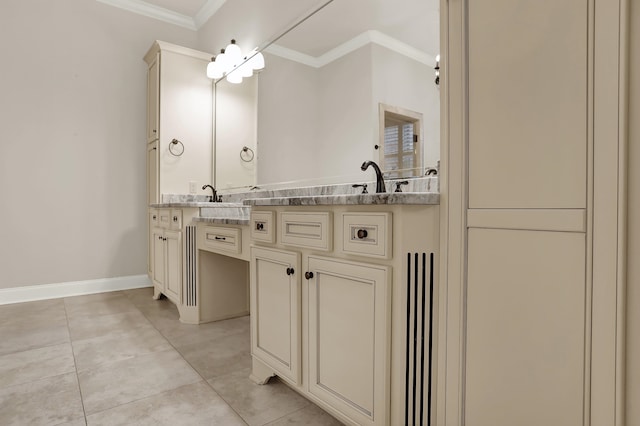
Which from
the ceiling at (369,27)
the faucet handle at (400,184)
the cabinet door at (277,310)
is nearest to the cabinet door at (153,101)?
the ceiling at (369,27)

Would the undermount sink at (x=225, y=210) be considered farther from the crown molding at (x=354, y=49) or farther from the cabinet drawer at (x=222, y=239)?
the crown molding at (x=354, y=49)

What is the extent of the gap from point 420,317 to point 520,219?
0.39 metres

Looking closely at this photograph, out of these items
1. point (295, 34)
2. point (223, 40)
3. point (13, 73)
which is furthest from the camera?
point (223, 40)

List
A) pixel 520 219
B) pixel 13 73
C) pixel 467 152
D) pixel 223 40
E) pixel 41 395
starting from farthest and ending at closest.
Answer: pixel 223 40 → pixel 13 73 → pixel 41 395 → pixel 467 152 → pixel 520 219

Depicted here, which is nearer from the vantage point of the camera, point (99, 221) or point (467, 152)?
point (467, 152)

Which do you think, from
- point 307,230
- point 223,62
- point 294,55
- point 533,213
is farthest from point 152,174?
point 533,213

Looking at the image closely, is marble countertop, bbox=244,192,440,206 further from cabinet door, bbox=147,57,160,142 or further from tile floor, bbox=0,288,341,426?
cabinet door, bbox=147,57,160,142

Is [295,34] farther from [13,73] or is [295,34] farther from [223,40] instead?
[13,73]

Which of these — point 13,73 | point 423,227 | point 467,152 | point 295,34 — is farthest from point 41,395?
point 13,73

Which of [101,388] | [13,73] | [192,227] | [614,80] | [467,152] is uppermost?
[13,73]

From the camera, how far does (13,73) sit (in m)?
3.04

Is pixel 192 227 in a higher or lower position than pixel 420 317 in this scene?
higher

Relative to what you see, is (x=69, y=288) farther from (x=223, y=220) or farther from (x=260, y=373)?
(x=260, y=373)

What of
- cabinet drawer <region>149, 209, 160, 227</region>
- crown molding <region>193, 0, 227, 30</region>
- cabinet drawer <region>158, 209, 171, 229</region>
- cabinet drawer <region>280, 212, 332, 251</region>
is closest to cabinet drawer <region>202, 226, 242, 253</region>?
cabinet drawer <region>158, 209, 171, 229</region>
